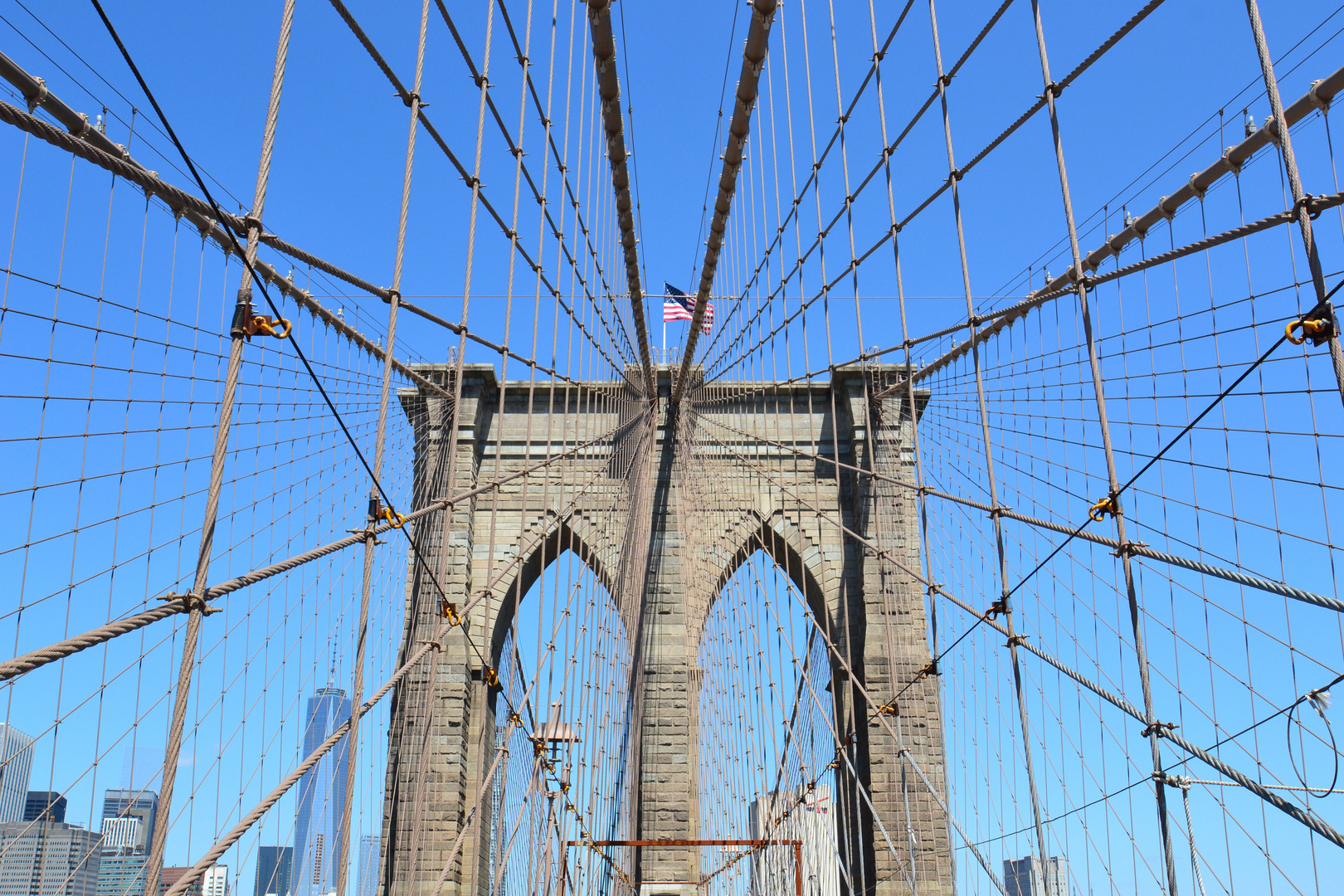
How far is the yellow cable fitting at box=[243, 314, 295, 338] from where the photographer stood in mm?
3535

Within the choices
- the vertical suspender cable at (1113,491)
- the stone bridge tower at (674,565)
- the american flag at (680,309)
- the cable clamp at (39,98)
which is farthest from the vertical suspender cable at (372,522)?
the american flag at (680,309)

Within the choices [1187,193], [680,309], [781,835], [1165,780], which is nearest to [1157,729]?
[1165,780]

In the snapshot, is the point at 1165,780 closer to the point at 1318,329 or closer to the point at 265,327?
the point at 1318,329

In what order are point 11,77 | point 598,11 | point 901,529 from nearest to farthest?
point 11,77 → point 598,11 → point 901,529

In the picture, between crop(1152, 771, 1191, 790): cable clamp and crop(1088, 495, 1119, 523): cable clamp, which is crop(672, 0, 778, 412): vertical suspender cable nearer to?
crop(1088, 495, 1119, 523): cable clamp

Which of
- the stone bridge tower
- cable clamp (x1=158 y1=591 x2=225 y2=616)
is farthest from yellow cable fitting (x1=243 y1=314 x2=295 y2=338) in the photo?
the stone bridge tower

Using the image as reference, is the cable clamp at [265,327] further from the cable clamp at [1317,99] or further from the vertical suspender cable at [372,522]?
the cable clamp at [1317,99]

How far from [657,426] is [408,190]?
31.4 feet

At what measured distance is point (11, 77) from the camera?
12.0 feet

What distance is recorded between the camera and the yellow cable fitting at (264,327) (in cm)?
354

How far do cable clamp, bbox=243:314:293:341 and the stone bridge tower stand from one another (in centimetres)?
679

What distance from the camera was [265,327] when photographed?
3705 mm

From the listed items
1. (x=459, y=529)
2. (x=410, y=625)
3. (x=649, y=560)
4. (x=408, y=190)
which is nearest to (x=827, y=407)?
(x=649, y=560)

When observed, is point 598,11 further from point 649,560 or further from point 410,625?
point 649,560
